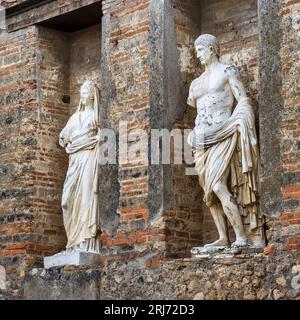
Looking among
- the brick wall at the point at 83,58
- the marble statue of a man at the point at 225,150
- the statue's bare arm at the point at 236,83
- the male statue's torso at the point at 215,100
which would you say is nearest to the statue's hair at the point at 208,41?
the marble statue of a man at the point at 225,150

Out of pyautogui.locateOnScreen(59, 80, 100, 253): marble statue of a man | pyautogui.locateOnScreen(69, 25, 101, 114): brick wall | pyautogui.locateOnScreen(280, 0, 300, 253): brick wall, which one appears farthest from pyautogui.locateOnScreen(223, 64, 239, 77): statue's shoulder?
pyautogui.locateOnScreen(69, 25, 101, 114): brick wall

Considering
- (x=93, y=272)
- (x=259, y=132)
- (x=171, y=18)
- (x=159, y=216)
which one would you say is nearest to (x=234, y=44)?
(x=171, y=18)

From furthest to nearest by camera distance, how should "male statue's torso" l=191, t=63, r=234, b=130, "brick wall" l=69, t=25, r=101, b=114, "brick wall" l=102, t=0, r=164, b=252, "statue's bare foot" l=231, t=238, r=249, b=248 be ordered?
"brick wall" l=69, t=25, r=101, b=114, "brick wall" l=102, t=0, r=164, b=252, "male statue's torso" l=191, t=63, r=234, b=130, "statue's bare foot" l=231, t=238, r=249, b=248

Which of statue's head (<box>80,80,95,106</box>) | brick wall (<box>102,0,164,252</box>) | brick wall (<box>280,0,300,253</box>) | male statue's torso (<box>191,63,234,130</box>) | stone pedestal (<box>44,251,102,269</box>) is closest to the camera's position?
brick wall (<box>280,0,300,253</box>)

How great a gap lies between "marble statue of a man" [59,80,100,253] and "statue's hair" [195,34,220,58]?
1746 mm

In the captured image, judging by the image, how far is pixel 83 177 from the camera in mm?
10844

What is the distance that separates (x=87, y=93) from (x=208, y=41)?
190cm

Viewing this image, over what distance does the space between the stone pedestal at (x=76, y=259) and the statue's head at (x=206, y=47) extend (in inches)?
98.1

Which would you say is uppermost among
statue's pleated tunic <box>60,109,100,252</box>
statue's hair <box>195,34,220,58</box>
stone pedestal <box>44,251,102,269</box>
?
statue's hair <box>195,34,220,58</box>

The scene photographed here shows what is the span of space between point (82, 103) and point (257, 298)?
3.55 metres

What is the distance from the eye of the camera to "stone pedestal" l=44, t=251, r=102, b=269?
34.3 feet

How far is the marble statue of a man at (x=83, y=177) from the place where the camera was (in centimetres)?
1069

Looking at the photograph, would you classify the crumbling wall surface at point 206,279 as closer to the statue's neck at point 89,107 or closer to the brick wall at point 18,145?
the brick wall at point 18,145

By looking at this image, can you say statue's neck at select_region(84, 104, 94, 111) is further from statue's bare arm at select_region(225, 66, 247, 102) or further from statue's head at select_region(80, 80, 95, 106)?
statue's bare arm at select_region(225, 66, 247, 102)
